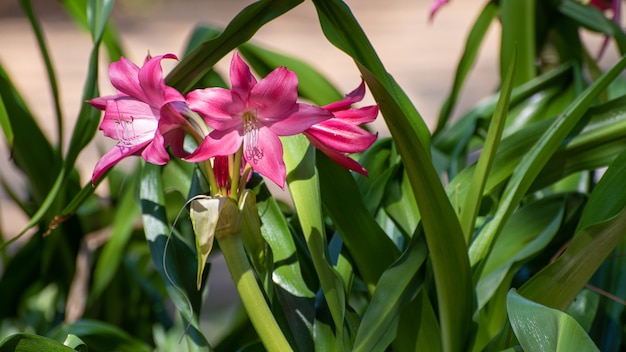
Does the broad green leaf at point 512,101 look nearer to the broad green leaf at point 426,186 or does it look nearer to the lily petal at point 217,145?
the broad green leaf at point 426,186

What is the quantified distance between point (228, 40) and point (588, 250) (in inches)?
10.9

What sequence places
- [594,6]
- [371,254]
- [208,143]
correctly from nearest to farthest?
1. [208,143]
2. [371,254]
3. [594,6]

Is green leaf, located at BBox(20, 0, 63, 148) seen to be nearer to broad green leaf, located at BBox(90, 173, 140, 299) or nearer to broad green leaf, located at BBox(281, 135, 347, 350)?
broad green leaf, located at BBox(90, 173, 140, 299)

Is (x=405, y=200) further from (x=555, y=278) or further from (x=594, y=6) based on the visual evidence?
(x=594, y=6)

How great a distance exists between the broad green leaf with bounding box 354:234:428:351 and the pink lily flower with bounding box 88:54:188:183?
0.57 ft

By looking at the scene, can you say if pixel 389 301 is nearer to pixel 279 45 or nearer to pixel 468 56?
pixel 468 56

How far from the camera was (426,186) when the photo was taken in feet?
1.87

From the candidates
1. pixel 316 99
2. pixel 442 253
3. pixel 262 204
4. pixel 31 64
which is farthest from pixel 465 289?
pixel 31 64

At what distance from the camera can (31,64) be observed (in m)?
4.01

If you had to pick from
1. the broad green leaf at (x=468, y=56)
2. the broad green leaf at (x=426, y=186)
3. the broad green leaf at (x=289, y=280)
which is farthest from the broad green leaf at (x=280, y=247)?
the broad green leaf at (x=468, y=56)

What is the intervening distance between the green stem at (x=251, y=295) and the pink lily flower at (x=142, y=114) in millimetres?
72

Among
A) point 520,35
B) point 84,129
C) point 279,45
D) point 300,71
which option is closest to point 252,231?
point 84,129

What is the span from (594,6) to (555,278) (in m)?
0.54

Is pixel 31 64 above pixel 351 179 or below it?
above
